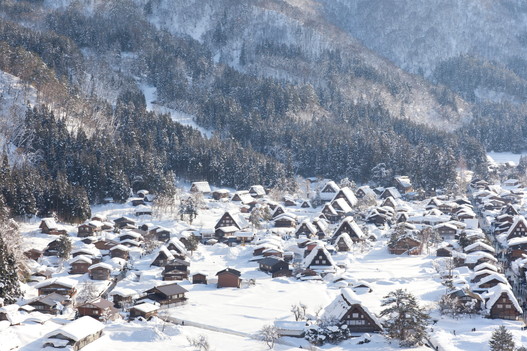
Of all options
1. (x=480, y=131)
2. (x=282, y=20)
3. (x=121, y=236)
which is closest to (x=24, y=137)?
(x=121, y=236)

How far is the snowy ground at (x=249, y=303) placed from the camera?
116 feet

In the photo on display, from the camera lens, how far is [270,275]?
5306cm

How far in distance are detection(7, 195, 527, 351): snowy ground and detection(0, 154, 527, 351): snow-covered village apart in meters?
0.13

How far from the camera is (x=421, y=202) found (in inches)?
3440

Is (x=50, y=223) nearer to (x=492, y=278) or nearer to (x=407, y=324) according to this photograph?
(x=407, y=324)

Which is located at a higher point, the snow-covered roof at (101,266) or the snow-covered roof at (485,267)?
the snow-covered roof at (485,267)

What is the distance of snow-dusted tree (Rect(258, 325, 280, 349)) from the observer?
35.2 m

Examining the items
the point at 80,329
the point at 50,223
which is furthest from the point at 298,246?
the point at 80,329

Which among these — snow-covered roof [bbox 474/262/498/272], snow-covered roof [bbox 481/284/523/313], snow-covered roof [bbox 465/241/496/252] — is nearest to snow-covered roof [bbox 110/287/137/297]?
snow-covered roof [bbox 481/284/523/313]

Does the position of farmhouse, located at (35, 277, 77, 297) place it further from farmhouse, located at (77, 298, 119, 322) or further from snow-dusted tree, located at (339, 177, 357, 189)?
snow-dusted tree, located at (339, 177, 357, 189)

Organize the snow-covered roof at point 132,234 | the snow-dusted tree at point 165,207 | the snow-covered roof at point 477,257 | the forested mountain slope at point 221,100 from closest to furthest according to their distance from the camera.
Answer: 1. the snow-covered roof at point 477,257
2. the snow-covered roof at point 132,234
3. the snow-dusted tree at point 165,207
4. the forested mountain slope at point 221,100

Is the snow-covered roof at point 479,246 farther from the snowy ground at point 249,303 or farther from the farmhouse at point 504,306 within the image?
the farmhouse at point 504,306

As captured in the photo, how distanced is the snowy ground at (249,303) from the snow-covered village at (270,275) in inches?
5.1

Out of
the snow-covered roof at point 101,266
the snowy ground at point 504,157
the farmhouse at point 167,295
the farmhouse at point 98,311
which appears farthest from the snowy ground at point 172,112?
the farmhouse at point 98,311
